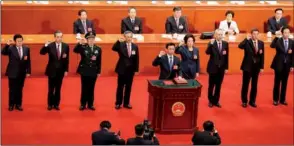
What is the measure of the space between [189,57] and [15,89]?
291cm

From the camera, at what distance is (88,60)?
10.9 meters

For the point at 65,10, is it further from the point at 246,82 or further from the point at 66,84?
the point at 246,82

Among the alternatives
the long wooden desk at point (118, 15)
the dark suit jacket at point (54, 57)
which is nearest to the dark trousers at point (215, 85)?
the dark suit jacket at point (54, 57)

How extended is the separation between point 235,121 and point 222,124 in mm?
293

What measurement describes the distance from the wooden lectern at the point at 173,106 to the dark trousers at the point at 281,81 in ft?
7.06

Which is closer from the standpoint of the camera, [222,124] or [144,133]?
[144,133]

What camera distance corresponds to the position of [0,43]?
41.3ft

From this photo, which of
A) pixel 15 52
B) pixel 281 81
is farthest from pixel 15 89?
pixel 281 81

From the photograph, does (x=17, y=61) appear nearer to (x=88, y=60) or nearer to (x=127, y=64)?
(x=88, y=60)

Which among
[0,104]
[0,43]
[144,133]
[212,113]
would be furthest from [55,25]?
[144,133]

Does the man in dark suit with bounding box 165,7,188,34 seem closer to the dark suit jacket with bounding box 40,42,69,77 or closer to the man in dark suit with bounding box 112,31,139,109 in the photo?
the man in dark suit with bounding box 112,31,139,109

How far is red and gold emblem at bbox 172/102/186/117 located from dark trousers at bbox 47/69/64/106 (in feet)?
6.93

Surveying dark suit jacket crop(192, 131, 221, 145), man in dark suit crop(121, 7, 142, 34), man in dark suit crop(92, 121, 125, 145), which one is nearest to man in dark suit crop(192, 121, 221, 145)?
dark suit jacket crop(192, 131, 221, 145)

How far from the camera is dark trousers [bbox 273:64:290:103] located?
11.7 meters
